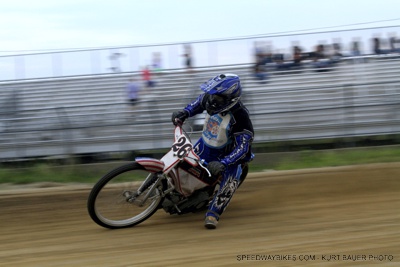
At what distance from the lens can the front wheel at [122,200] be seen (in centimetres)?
517

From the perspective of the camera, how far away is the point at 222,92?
5277 mm

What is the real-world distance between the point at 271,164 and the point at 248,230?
3.86 m

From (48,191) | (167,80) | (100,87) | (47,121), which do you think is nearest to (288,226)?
(48,191)

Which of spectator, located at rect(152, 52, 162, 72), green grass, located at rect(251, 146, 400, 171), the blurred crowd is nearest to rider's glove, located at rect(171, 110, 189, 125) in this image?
green grass, located at rect(251, 146, 400, 171)

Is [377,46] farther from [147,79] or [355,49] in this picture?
[147,79]

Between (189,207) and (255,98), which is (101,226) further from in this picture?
(255,98)

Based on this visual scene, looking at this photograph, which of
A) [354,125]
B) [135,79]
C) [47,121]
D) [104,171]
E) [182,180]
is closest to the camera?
[182,180]

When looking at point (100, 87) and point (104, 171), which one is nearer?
point (104, 171)

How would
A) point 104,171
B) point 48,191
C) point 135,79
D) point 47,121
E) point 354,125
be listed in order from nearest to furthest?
point 48,191
point 104,171
point 47,121
point 354,125
point 135,79

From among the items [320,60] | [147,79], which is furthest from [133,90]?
[320,60]

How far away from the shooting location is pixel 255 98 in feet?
33.6

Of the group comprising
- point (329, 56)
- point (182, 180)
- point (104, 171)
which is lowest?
point (104, 171)

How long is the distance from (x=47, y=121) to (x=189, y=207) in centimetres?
483

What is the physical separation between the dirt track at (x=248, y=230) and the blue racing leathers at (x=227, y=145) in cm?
40
